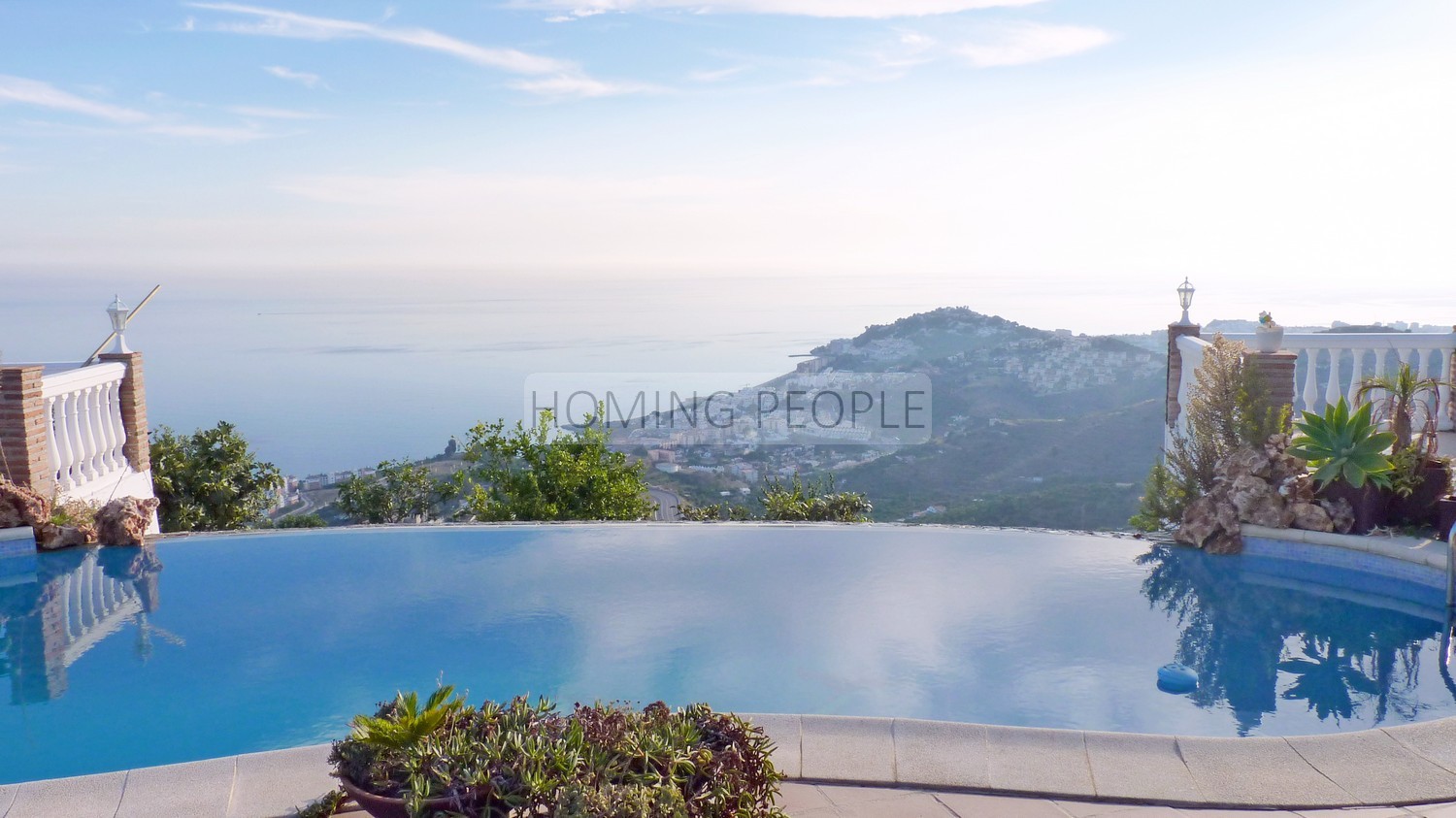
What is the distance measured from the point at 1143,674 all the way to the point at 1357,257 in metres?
9.62

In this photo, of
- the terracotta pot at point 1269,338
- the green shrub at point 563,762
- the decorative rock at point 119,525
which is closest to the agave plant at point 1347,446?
the terracotta pot at point 1269,338

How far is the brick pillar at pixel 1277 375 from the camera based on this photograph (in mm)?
7031

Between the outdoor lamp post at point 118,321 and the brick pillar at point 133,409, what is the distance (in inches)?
3.4

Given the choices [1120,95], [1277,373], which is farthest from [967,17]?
[1277,373]

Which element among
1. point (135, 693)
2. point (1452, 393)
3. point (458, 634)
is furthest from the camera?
point (1452, 393)

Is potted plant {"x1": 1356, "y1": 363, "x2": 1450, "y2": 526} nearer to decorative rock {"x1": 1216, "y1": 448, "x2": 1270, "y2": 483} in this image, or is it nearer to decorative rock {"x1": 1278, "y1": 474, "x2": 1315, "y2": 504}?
decorative rock {"x1": 1278, "y1": 474, "x2": 1315, "y2": 504}

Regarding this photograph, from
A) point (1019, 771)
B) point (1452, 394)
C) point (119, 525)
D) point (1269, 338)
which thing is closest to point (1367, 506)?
point (1269, 338)

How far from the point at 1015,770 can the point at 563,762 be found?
167 cm

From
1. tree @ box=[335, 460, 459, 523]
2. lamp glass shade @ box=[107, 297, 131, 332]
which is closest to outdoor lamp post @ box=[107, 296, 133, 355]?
lamp glass shade @ box=[107, 297, 131, 332]

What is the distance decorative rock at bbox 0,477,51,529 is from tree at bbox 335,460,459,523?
372 centimetres

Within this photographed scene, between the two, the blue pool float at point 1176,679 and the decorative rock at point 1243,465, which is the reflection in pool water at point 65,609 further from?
the decorative rock at point 1243,465

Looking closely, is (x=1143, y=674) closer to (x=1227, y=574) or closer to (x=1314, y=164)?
(x=1227, y=574)

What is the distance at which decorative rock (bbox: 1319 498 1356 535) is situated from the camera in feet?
21.0

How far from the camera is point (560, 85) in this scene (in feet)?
40.9
